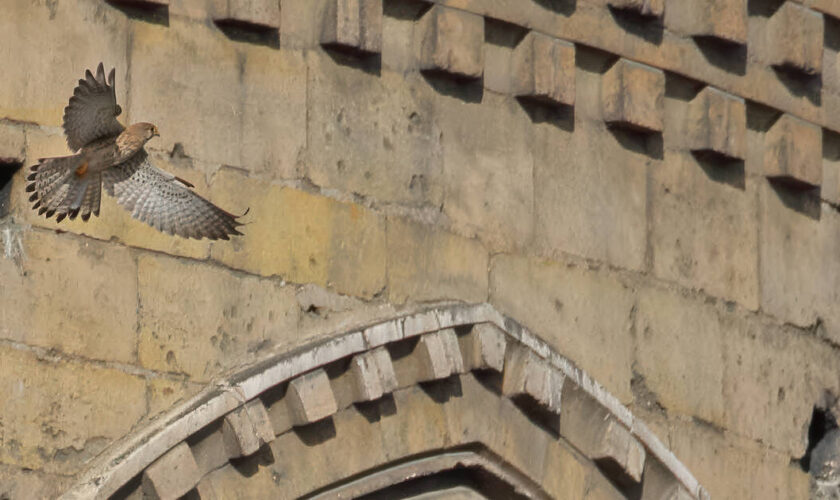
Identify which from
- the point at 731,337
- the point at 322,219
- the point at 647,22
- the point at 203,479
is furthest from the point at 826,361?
the point at 203,479

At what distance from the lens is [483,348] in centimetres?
933

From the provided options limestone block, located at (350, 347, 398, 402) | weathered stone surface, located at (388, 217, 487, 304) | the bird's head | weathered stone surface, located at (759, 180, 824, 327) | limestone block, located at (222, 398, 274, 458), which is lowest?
limestone block, located at (222, 398, 274, 458)

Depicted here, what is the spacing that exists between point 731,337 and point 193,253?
2671mm

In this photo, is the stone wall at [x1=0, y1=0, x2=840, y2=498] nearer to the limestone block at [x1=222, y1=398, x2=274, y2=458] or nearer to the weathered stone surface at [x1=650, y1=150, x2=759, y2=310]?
the weathered stone surface at [x1=650, y1=150, x2=759, y2=310]

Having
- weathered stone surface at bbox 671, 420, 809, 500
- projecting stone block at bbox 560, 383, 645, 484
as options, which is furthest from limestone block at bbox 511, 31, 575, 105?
weathered stone surface at bbox 671, 420, 809, 500

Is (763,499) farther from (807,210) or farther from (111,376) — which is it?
(111,376)

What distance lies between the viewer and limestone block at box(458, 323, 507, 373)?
30.6ft

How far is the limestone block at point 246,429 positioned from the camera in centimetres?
841

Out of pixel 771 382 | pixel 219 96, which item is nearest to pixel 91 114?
pixel 219 96

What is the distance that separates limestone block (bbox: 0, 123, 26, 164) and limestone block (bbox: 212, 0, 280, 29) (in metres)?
0.95

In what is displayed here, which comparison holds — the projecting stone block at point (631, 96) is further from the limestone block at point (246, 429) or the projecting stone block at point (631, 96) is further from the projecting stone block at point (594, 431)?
the limestone block at point (246, 429)

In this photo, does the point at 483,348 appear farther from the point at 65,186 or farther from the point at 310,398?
the point at 65,186

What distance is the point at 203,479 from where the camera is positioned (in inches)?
330

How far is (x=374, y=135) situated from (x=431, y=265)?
0.51 meters
